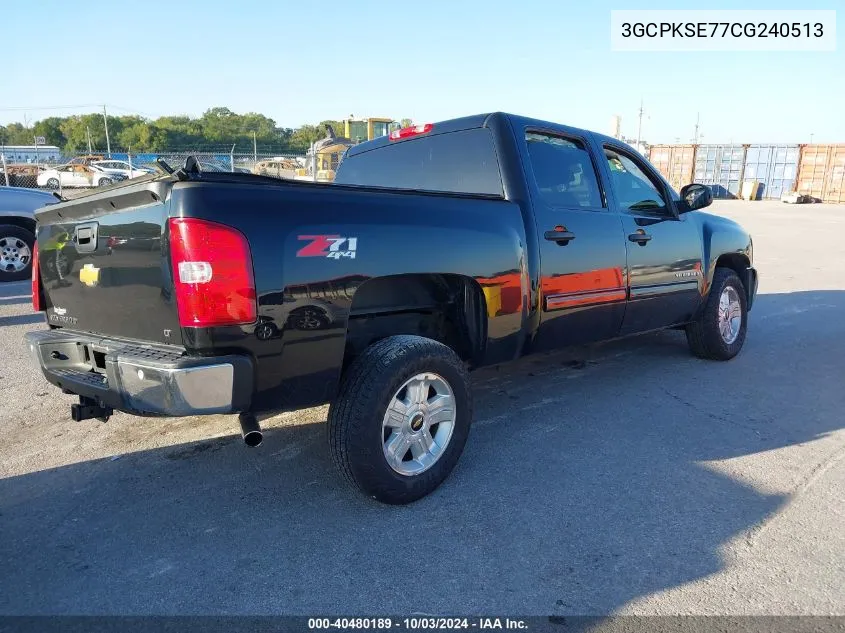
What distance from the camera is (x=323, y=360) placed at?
8.46ft

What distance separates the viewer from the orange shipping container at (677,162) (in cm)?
4103

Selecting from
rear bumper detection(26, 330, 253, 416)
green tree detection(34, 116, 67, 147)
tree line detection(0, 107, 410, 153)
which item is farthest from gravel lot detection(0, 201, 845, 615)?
green tree detection(34, 116, 67, 147)

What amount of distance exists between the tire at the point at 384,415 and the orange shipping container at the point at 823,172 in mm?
42474

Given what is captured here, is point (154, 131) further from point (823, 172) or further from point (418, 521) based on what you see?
point (418, 521)

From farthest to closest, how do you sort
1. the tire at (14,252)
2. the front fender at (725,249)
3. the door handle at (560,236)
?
the tire at (14,252), the front fender at (725,249), the door handle at (560,236)

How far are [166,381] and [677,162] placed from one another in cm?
4508

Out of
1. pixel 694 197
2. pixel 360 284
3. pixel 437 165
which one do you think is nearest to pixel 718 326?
pixel 694 197

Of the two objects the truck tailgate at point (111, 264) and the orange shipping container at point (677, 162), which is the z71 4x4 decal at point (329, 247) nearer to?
the truck tailgate at point (111, 264)

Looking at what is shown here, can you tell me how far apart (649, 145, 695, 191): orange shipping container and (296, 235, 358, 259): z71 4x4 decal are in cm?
4229

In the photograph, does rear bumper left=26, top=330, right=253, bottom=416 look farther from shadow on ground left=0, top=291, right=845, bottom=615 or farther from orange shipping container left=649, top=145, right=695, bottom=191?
orange shipping container left=649, top=145, right=695, bottom=191

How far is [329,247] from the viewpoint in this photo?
2.50m

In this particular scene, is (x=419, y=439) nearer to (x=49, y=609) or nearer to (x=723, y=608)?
(x=723, y=608)

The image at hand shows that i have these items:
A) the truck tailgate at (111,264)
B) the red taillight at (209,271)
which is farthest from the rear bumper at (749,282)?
the truck tailgate at (111,264)

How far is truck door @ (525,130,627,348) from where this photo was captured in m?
3.59
